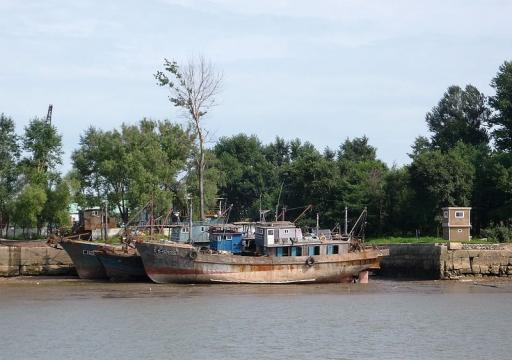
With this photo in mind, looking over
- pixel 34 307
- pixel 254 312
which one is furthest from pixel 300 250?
pixel 34 307

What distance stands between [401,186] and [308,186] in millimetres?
11803

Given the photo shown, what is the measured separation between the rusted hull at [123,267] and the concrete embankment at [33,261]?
501 centimetres

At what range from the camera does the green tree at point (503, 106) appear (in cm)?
7488

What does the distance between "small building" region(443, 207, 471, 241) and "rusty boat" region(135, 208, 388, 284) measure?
21.5 ft

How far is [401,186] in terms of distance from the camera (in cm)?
7225

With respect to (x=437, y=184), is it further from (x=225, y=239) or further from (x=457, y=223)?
(x=225, y=239)

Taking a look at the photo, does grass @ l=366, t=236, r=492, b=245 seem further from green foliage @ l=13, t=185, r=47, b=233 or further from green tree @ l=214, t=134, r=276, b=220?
green tree @ l=214, t=134, r=276, b=220

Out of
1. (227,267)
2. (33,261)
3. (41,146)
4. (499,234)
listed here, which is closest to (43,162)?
(41,146)

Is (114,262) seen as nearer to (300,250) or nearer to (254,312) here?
(300,250)

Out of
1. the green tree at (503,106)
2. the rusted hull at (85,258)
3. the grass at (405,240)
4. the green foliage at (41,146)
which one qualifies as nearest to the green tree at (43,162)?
the green foliage at (41,146)

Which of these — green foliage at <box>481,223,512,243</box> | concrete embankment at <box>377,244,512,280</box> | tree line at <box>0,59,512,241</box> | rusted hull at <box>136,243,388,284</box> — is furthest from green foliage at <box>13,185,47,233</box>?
green foliage at <box>481,223,512,243</box>

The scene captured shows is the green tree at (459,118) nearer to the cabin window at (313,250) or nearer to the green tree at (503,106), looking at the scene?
the green tree at (503,106)

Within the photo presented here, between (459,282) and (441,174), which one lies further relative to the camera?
(441,174)

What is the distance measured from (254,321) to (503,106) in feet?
147
